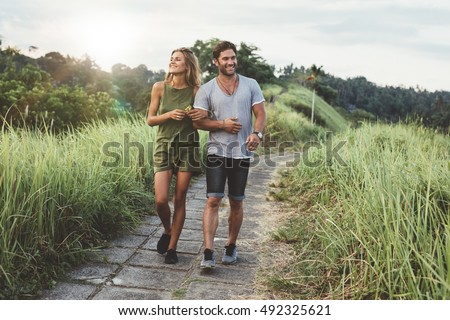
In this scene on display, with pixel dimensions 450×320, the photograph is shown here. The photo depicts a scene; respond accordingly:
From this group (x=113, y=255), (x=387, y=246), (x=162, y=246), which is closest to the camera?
(x=387, y=246)

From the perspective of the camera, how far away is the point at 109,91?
39.8 meters

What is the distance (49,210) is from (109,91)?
37.9 metres

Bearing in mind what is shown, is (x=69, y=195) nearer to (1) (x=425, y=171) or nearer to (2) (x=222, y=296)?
(2) (x=222, y=296)

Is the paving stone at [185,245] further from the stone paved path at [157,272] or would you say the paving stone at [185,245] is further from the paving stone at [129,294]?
the paving stone at [129,294]

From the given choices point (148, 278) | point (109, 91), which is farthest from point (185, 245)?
point (109, 91)

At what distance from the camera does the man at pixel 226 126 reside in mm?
3486

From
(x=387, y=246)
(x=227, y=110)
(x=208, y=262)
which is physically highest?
(x=227, y=110)

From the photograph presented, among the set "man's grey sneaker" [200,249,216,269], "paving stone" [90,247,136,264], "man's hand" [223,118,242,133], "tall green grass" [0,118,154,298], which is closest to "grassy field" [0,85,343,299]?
"tall green grass" [0,118,154,298]

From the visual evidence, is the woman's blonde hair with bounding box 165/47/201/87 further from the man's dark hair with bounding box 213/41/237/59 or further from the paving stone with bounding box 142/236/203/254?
the paving stone with bounding box 142/236/203/254

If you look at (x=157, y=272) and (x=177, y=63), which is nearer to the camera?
(x=157, y=272)

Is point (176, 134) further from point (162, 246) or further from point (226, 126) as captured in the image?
point (162, 246)

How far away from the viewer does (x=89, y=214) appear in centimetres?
386

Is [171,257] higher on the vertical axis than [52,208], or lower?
lower
